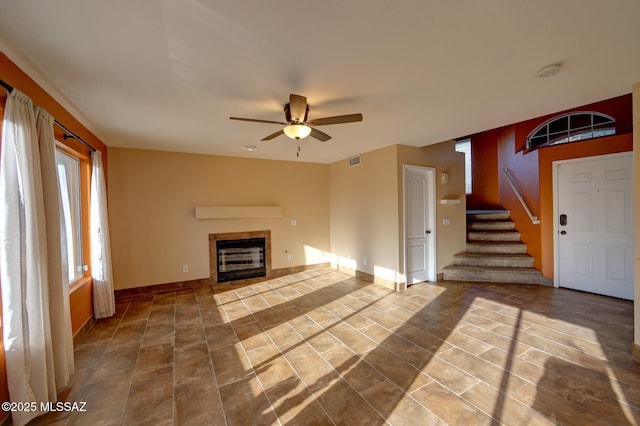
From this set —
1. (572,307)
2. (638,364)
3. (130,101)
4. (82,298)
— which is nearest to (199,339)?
(82,298)

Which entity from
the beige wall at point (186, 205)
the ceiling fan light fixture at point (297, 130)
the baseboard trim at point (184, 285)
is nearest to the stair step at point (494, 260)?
the beige wall at point (186, 205)

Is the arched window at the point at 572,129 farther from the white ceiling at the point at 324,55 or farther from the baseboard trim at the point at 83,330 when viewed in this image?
the baseboard trim at the point at 83,330

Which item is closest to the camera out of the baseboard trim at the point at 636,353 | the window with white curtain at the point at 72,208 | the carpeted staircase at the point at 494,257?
the baseboard trim at the point at 636,353

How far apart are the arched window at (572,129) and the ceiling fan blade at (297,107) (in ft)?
16.7

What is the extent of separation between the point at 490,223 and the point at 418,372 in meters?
4.71

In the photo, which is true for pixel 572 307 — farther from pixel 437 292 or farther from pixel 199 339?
pixel 199 339

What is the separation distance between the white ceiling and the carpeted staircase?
2965mm

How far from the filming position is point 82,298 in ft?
10.8

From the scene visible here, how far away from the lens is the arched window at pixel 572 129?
14.7ft

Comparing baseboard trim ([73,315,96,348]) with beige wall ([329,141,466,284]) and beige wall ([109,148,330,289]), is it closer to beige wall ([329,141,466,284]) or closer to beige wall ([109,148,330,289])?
beige wall ([109,148,330,289])

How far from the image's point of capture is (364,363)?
8.29 ft

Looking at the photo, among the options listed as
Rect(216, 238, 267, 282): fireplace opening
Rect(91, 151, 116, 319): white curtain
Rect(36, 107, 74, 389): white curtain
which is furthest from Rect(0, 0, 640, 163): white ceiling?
Rect(216, 238, 267, 282): fireplace opening

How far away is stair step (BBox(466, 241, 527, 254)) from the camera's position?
525cm

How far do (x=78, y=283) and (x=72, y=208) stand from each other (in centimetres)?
93
